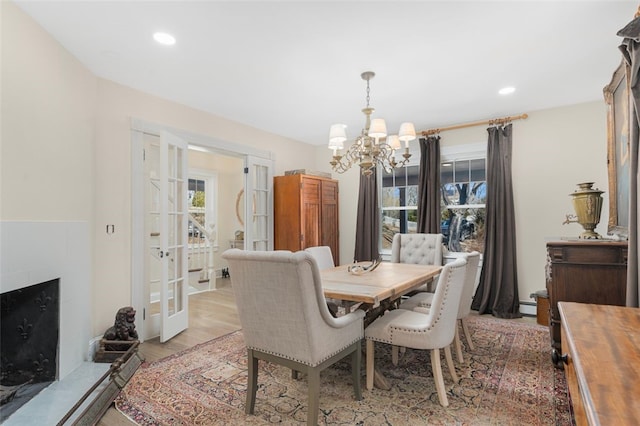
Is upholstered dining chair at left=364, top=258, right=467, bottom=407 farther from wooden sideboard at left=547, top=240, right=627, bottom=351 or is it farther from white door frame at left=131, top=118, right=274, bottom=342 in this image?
white door frame at left=131, top=118, right=274, bottom=342

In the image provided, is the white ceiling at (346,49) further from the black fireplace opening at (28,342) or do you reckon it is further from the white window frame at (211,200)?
the white window frame at (211,200)

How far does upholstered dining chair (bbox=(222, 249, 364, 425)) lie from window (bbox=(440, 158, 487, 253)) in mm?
3240

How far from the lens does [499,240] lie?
417 cm

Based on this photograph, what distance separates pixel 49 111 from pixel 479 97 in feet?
12.7

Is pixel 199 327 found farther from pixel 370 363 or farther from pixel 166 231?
pixel 370 363

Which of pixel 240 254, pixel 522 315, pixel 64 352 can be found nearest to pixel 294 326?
pixel 240 254

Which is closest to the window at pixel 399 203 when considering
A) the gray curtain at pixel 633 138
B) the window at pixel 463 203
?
the window at pixel 463 203

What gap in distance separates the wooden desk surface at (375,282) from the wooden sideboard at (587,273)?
0.91 metres

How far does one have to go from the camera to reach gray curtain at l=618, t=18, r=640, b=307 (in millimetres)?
1593

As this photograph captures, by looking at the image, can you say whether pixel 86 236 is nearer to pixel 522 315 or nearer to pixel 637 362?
pixel 637 362

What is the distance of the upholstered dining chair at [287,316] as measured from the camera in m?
1.76

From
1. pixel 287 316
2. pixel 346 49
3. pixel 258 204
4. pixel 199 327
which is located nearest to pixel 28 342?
pixel 199 327

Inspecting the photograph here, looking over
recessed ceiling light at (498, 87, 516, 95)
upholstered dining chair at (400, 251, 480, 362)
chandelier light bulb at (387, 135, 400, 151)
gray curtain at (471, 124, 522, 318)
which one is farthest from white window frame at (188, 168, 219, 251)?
recessed ceiling light at (498, 87, 516, 95)

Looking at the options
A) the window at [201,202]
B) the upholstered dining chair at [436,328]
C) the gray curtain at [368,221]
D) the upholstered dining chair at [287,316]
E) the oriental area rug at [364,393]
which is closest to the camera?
the upholstered dining chair at [287,316]
